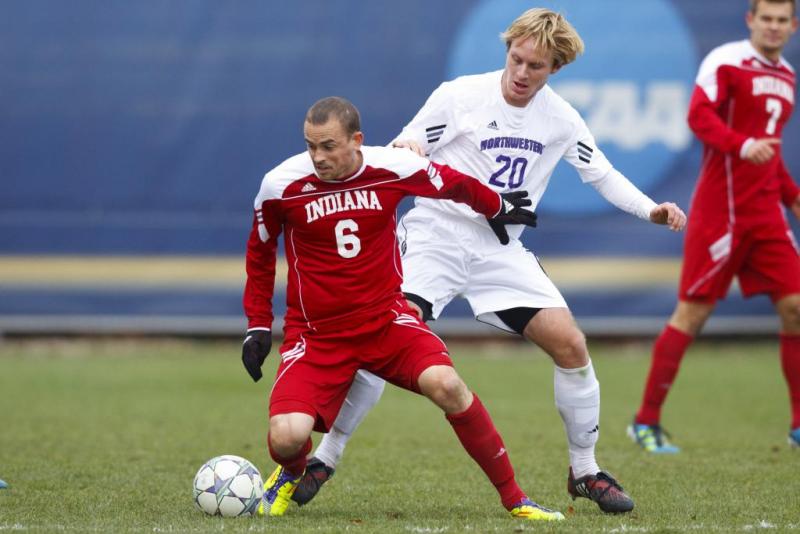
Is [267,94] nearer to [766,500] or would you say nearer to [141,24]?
[141,24]

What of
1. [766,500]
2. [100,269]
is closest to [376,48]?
[100,269]

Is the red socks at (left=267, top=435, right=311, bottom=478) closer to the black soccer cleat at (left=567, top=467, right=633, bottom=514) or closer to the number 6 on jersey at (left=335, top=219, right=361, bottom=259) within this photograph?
the number 6 on jersey at (left=335, top=219, right=361, bottom=259)

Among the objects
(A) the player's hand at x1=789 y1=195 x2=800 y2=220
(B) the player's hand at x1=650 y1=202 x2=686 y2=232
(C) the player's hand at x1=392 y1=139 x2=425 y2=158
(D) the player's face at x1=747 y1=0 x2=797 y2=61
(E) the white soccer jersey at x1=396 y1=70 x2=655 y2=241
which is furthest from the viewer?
(A) the player's hand at x1=789 y1=195 x2=800 y2=220

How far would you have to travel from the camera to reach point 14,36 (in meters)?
11.7

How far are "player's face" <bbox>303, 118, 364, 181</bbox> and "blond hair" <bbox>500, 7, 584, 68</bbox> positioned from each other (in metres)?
0.91

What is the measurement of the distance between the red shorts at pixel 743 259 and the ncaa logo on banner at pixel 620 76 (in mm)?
4295

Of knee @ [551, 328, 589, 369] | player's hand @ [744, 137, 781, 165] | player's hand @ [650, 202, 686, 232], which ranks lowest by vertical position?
knee @ [551, 328, 589, 369]

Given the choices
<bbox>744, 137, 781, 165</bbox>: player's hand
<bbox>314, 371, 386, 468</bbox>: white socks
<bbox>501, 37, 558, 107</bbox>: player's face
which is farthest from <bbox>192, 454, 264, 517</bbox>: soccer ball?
<bbox>744, 137, 781, 165</bbox>: player's hand

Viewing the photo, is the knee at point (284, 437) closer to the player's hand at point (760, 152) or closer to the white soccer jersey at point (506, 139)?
the white soccer jersey at point (506, 139)

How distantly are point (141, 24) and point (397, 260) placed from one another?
7.17m

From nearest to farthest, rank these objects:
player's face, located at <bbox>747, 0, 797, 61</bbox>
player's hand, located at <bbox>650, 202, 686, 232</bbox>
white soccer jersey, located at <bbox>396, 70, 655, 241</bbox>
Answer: player's hand, located at <bbox>650, 202, 686, 232</bbox> → white soccer jersey, located at <bbox>396, 70, 655, 241</bbox> → player's face, located at <bbox>747, 0, 797, 61</bbox>

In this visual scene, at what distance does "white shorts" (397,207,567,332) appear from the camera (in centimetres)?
557

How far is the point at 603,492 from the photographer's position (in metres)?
5.32

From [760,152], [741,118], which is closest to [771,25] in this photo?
[741,118]
